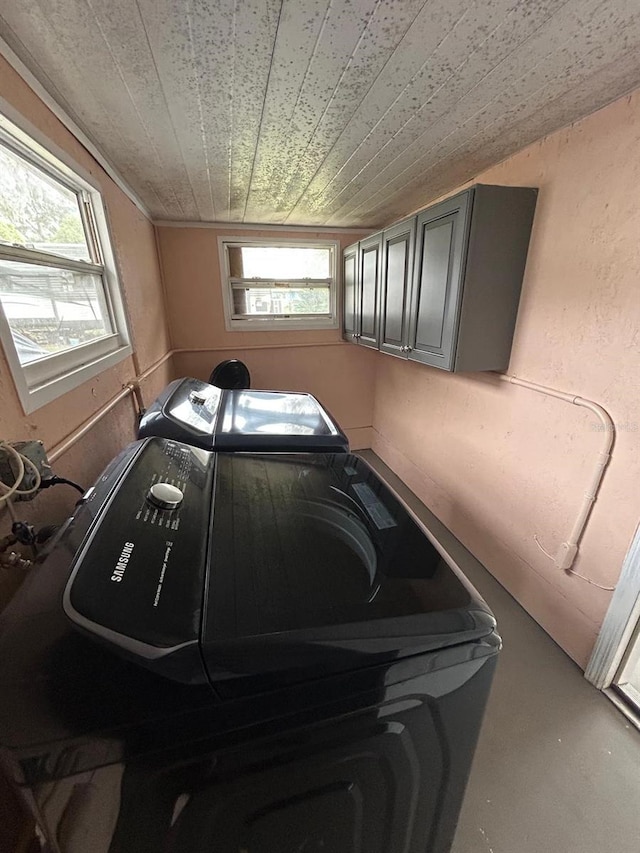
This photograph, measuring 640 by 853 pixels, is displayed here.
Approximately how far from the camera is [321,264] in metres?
3.27

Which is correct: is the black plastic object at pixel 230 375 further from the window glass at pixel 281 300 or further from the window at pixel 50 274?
the window at pixel 50 274

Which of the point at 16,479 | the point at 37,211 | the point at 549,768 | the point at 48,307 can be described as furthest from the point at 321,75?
the point at 549,768

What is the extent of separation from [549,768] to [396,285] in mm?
2381

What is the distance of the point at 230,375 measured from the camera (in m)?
A: 2.94

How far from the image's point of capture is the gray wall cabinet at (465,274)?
157 centimetres

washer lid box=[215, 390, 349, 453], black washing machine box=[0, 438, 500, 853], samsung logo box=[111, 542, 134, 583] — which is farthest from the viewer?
washer lid box=[215, 390, 349, 453]

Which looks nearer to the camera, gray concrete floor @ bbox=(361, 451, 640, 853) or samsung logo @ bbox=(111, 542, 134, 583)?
samsung logo @ bbox=(111, 542, 134, 583)

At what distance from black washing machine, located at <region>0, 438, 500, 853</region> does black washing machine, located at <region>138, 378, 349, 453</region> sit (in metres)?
0.50

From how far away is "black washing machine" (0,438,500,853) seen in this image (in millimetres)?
524

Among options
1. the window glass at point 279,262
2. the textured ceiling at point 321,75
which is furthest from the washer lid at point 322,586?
the window glass at point 279,262

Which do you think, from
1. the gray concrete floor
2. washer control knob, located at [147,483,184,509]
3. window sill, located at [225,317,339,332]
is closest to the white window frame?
window sill, located at [225,317,339,332]

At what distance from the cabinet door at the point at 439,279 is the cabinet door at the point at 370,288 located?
0.52 metres

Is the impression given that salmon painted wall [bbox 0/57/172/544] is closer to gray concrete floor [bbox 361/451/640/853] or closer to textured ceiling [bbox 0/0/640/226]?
textured ceiling [bbox 0/0/640/226]

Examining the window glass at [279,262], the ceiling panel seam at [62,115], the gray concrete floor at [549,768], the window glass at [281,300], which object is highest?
the ceiling panel seam at [62,115]
